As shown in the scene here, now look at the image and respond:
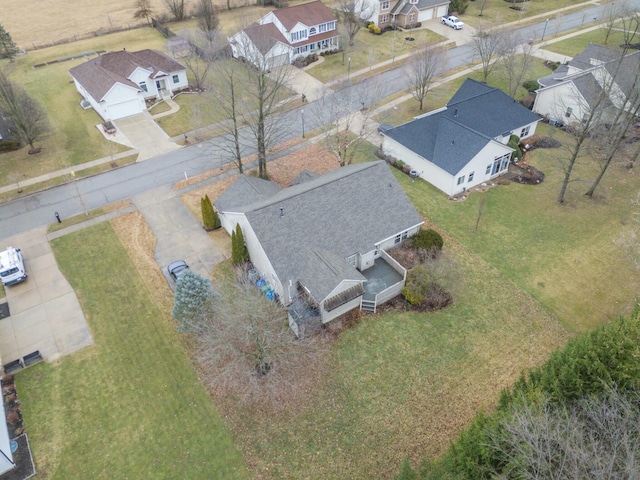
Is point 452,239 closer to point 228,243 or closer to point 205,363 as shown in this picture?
point 228,243

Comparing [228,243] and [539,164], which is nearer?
[228,243]

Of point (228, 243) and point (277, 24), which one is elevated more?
point (277, 24)

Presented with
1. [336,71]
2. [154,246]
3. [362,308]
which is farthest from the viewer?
[336,71]

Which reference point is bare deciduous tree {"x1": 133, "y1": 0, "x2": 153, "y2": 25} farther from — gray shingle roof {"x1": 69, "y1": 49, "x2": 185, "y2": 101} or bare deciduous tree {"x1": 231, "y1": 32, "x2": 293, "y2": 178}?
bare deciduous tree {"x1": 231, "y1": 32, "x2": 293, "y2": 178}

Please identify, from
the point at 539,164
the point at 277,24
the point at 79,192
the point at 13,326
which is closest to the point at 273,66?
the point at 277,24

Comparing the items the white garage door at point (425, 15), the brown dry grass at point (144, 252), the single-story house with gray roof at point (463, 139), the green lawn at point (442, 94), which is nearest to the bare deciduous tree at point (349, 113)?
the green lawn at point (442, 94)

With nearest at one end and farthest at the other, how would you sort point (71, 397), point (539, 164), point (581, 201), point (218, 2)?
point (71, 397)
point (581, 201)
point (539, 164)
point (218, 2)

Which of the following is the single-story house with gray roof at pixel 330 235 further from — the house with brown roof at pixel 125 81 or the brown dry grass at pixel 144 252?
the house with brown roof at pixel 125 81

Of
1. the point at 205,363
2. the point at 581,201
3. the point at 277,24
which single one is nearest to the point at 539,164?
the point at 581,201

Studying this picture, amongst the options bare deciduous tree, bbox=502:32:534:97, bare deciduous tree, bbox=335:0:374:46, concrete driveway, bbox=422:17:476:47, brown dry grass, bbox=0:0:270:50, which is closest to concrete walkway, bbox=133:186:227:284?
bare deciduous tree, bbox=502:32:534:97
